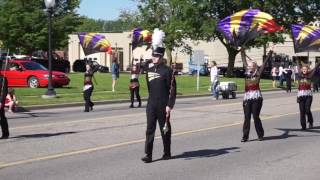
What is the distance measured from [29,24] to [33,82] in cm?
2263

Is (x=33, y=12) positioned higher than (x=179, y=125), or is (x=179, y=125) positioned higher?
(x=33, y=12)

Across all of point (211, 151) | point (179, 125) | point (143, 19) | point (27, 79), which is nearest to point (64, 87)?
point (27, 79)

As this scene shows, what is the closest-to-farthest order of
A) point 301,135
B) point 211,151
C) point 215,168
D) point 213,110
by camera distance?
point 215,168
point 211,151
point 301,135
point 213,110

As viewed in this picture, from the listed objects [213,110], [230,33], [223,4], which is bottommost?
[213,110]

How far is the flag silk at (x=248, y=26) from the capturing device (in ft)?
47.8

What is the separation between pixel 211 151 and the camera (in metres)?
11.5

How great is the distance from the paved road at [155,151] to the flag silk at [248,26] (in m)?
2.29

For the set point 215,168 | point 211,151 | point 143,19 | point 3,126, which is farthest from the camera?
point 143,19

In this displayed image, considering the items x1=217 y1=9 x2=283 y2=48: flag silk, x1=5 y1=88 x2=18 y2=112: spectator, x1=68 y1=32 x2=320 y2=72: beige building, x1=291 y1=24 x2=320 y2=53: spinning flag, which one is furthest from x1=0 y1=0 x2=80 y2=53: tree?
x1=217 y1=9 x2=283 y2=48: flag silk

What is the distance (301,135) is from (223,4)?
51202 millimetres

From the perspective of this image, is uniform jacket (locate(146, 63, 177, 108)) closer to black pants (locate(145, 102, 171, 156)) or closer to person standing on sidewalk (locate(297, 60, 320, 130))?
black pants (locate(145, 102, 171, 156))

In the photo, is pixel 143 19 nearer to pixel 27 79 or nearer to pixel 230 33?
pixel 27 79

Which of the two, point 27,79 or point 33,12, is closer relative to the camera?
point 27,79

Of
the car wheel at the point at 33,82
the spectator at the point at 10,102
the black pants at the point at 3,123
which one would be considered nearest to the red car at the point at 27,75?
the car wheel at the point at 33,82
